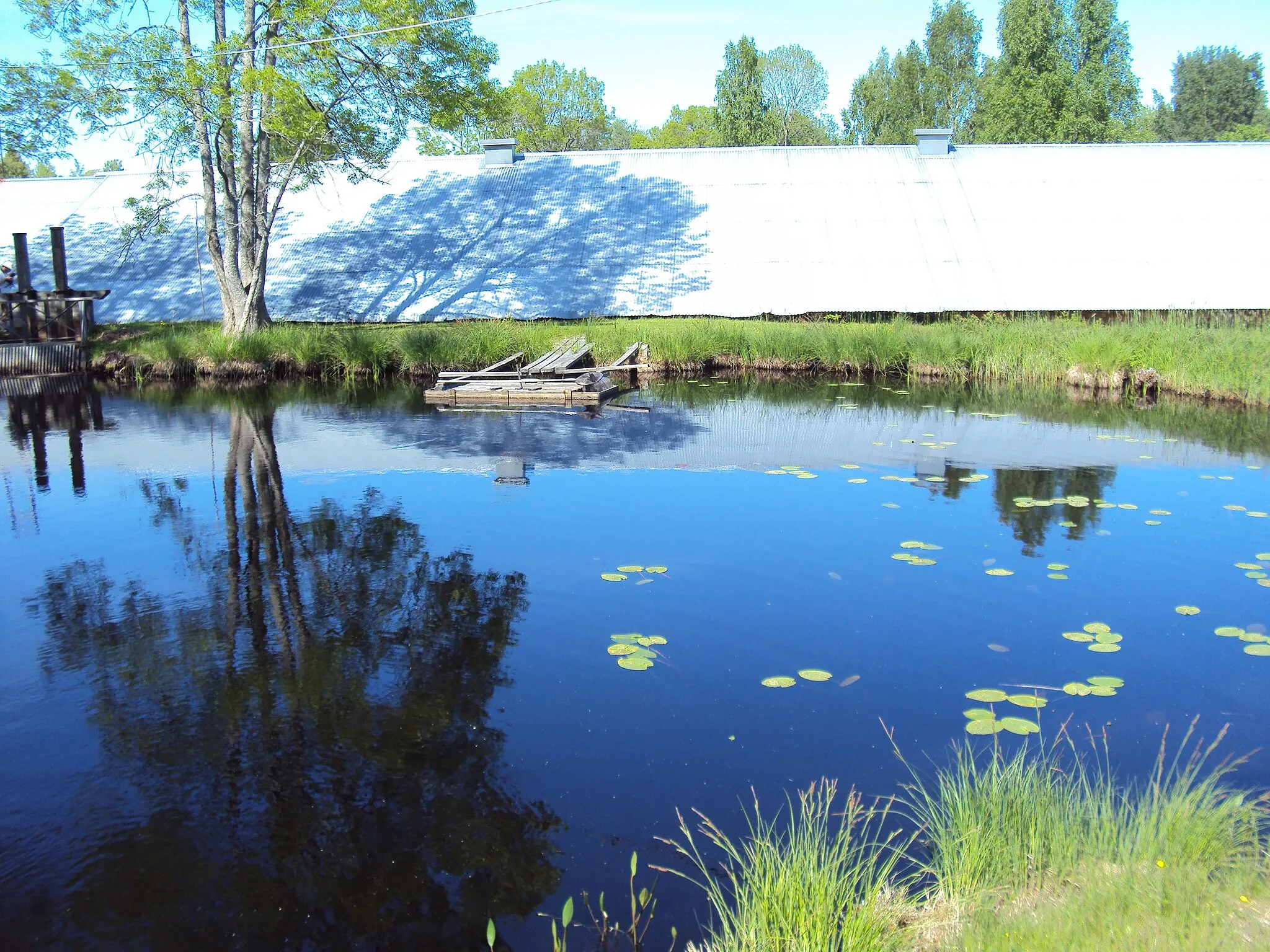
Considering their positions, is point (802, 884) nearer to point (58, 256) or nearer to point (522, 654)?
point (522, 654)

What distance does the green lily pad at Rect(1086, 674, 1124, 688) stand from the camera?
5078mm

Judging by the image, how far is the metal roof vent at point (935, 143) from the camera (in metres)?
26.6

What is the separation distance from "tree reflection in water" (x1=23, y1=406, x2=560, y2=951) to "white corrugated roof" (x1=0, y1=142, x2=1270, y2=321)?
54.9 feet

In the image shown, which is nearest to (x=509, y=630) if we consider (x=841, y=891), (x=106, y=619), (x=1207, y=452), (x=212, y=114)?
(x=106, y=619)

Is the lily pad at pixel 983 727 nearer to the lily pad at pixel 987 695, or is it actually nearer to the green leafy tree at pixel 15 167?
the lily pad at pixel 987 695

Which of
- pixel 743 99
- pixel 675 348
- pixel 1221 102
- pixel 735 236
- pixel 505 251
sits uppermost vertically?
pixel 1221 102

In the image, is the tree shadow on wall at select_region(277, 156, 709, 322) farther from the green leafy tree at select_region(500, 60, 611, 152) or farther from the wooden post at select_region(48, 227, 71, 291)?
the green leafy tree at select_region(500, 60, 611, 152)

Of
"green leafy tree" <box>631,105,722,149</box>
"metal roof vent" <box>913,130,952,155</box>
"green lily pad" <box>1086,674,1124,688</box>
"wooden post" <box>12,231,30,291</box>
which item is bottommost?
"green lily pad" <box>1086,674,1124,688</box>

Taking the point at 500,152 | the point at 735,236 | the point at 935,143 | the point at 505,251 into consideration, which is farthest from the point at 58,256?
the point at 935,143

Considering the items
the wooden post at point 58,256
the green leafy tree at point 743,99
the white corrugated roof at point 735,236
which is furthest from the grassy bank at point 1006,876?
the green leafy tree at point 743,99

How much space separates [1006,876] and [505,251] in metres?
22.6

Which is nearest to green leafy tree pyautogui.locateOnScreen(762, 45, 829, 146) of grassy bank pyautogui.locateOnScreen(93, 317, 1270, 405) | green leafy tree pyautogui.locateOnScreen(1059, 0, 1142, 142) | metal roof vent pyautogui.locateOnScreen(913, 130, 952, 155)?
green leafy tree pyautogui.locateOnScreen(1059, 0, 1142, 142)

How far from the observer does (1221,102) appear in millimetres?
64688

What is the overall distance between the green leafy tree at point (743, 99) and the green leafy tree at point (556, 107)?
13556 millimetres
